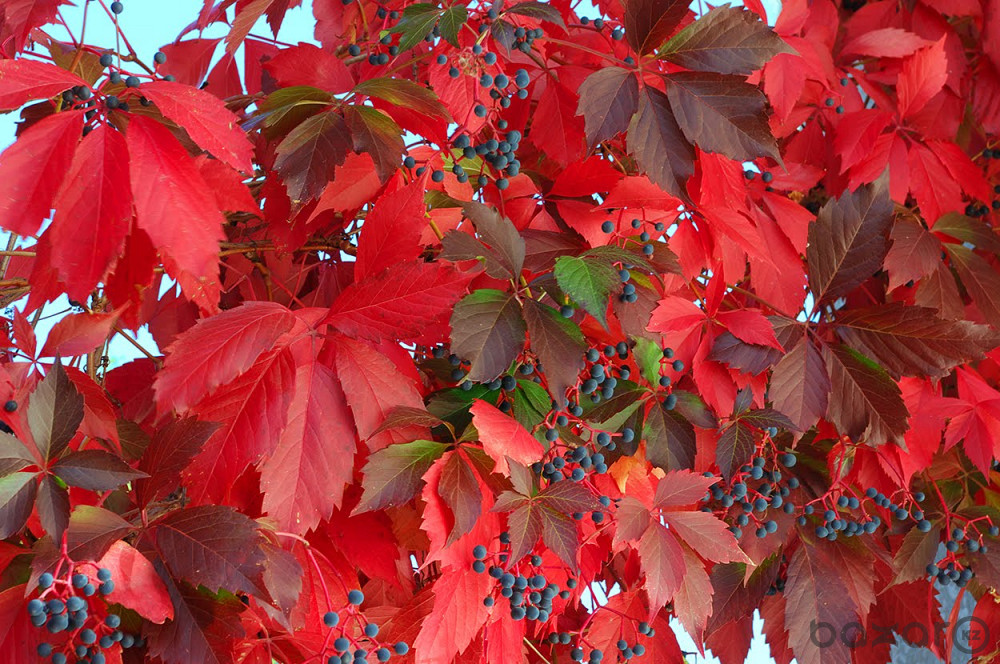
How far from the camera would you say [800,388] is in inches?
33.0

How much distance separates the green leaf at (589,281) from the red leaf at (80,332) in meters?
0.34

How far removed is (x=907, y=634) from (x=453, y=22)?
0.86 metres

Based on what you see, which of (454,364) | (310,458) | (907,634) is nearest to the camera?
(310,458)

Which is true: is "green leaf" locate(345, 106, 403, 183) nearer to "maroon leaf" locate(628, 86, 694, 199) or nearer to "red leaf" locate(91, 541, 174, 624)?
"maroon leaf" locate(628, 86, 694, 199)

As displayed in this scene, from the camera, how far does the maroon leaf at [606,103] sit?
0.71 metres

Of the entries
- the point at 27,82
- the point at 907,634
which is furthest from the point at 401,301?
the point at 907,634

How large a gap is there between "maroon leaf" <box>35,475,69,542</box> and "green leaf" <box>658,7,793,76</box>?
546mm

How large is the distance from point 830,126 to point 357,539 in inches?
32.2

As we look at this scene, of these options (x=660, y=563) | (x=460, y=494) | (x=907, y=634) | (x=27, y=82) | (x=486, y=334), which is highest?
(x=27, y=82)

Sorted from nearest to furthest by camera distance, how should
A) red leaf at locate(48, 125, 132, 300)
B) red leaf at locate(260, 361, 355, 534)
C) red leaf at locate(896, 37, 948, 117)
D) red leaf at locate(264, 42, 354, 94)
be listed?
1. red leaf at locate(48, 125, 132, 300)
2. red leaf at locate(260, 361, 355, 534)
3. red leaf at locate(264, 42, 354, 94)
4. red leaf at locate(896, 37, 948, 117)

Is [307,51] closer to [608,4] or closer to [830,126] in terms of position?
[608,4]

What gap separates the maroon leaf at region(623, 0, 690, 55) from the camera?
0.74 meters

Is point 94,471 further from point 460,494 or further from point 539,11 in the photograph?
point 539,11

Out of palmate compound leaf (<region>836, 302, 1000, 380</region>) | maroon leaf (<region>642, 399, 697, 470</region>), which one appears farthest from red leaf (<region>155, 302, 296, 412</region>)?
→ palmate compound leaf (<region>836, 302, 1000, 380</region>)
